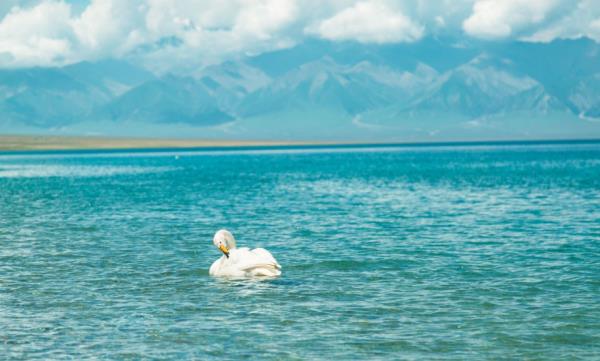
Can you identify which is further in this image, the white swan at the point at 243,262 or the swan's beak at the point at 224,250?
the swan's beak at the point at 224,250

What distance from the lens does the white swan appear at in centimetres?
2877

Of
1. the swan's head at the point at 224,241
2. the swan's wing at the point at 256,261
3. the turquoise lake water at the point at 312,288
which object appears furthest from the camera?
the swan's head at the point at 224,241

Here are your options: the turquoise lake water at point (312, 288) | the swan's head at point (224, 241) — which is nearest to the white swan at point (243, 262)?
the swan's head at point (224, 241)

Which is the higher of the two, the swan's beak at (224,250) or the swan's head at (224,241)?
the swan's head at (224,241)

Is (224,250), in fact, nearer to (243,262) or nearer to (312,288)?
(243,262)

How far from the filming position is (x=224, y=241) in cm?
2948

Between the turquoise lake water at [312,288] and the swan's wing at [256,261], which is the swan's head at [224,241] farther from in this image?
the turquoise lake water at [312,288]

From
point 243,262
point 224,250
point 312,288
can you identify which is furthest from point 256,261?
point 312,288

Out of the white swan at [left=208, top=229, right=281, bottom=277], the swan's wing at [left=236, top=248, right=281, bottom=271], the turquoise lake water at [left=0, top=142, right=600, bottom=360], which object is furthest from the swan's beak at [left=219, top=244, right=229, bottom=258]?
the turquoise lake water at [left=0, top=142, right=600, bottom=360]

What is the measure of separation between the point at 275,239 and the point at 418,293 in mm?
16638

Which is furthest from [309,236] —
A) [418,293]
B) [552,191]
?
[552,191]

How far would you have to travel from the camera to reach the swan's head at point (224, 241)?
29.3 metres

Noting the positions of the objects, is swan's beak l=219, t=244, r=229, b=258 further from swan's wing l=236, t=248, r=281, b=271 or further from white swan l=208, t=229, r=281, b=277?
swan's wing l=236, t=248, r=281, b=271

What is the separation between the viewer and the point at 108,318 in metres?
23.5
